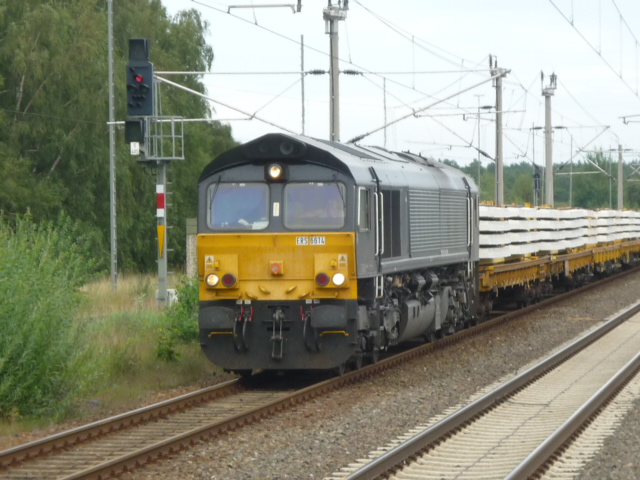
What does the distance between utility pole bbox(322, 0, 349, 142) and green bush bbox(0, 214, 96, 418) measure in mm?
10475

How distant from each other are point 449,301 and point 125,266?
78.9 feet

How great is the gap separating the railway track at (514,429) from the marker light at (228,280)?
10.8 ft

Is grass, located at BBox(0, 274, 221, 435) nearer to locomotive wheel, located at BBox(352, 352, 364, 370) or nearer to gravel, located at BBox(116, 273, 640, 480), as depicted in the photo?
locomotive wheel, located at BBox(352, 352, 364, 370)

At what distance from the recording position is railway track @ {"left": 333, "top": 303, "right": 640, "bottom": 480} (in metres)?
8.86

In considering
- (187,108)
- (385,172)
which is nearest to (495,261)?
(385,172)

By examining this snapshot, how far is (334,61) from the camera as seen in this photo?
2300 centimetres

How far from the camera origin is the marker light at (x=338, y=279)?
1300 cm

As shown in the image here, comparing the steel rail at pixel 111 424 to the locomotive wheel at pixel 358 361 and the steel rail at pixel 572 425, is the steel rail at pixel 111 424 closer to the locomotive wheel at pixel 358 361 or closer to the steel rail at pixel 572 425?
the locomotive wheel at pixel 358 361

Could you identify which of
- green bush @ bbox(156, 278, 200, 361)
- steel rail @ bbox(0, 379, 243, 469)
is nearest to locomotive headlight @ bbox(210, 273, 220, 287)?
steel rail @ bbox(0, 379, 243, 469)

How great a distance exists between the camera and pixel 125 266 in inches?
1606

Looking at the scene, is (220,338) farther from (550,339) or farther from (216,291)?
(550,339)

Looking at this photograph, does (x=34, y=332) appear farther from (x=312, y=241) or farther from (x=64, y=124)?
(x=64, y=124)

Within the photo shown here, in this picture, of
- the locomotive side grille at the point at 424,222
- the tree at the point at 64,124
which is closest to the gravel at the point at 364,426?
the locomotive side grille at the point at 424,222

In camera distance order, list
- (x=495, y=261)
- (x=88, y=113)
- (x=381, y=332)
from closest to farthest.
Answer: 1. (x=381, y=332)
2. (x=495, y=261)
3. (x=88, y=113)
